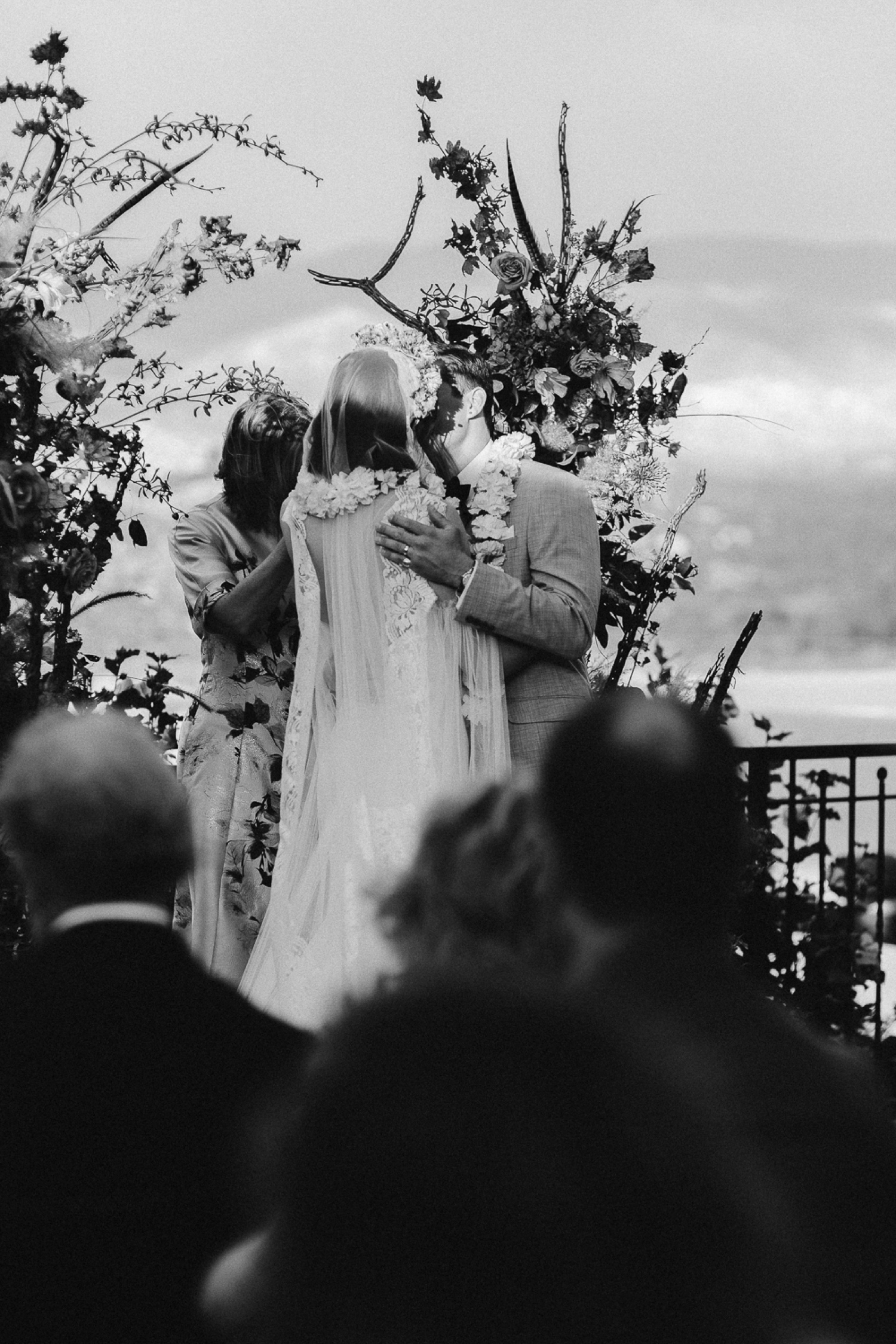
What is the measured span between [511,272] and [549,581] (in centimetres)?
81

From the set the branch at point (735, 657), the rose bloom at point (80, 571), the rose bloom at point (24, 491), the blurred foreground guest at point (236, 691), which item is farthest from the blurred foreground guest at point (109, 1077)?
the branch at point (735, 657)

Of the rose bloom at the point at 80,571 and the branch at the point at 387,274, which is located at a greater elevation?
the branch at the point at 387,274

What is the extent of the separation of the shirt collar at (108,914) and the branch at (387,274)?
230 cm

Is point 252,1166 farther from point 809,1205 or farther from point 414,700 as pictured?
point 414,700

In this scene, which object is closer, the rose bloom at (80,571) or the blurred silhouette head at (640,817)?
the blurred silhouette head at (640,817)

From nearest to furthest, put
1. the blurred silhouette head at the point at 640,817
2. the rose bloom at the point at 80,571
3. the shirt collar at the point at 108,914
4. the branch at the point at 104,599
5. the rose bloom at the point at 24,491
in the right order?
the blurred silhouette head at the point at 640,817 < the shirt collar at the point at 108,914 < the rose bloom at the point at 24,491 < the rose bloom at the point at 80,571 < the branch at the point at 104,599

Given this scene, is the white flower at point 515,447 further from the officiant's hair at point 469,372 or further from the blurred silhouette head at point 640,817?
the blurred silhouette head at point 640,817

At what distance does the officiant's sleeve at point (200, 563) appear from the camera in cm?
354

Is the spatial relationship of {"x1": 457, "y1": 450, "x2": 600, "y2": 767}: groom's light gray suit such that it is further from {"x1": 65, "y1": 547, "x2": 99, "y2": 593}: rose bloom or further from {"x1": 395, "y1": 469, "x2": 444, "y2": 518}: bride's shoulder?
{"x1": 65, "y1": 547, "x2": 99, "y2": 593}: rose bloom

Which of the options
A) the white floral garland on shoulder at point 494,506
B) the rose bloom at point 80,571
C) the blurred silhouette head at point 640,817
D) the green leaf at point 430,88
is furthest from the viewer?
the green leaf at point 430,88

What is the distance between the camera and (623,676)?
4.03m

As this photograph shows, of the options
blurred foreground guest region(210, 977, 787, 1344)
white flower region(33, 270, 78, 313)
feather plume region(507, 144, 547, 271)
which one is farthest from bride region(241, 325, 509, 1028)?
blurred foreground guest region(210, 977, 787, 1344)

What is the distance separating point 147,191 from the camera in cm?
293

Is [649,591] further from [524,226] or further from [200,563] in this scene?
[200,563]
